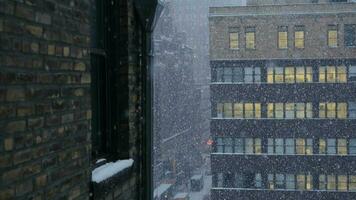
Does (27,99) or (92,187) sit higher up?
(27,99)

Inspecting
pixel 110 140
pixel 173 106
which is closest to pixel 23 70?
pixel 110 140

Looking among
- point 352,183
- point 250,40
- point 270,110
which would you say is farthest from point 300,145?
point 250,40

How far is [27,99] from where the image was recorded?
2.98 metres

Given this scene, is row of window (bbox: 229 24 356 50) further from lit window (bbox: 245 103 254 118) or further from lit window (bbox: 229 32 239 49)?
lit window (bbox: 245 103 254 118)

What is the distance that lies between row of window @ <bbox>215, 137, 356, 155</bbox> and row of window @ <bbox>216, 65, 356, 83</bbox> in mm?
4434

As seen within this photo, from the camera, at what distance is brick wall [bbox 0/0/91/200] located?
9.13ft

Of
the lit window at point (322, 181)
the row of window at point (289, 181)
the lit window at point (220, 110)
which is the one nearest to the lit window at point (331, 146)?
the row of window at point (289, 181)

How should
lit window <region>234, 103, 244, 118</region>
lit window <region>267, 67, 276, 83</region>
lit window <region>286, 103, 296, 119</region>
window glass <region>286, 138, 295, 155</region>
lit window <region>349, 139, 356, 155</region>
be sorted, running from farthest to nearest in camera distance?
lit window <region>234, 103, 244, 118</region>, lit window <region>267, 67, 276, 83</region>, lit window <region>286, 103, 296, 119</region>, window glass <region>286, 138, 295, 155</region>, lit window <region>349, 139, 356, 155</region>

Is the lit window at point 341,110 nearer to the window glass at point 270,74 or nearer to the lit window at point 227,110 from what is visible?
the window glass at point 270,74

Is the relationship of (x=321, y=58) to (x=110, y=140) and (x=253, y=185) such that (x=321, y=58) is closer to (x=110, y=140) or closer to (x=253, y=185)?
(x=253, y=185)

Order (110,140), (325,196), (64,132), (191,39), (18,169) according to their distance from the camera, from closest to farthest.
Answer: (18,169) → (64,132) → (110,140) → (325,196) → (191,39)

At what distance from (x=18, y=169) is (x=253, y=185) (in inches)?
1508

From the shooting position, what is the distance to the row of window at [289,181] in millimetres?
39062

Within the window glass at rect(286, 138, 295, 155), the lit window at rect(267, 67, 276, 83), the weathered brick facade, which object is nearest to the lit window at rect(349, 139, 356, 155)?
the window glass at rect(286, 138, 295, 155)
